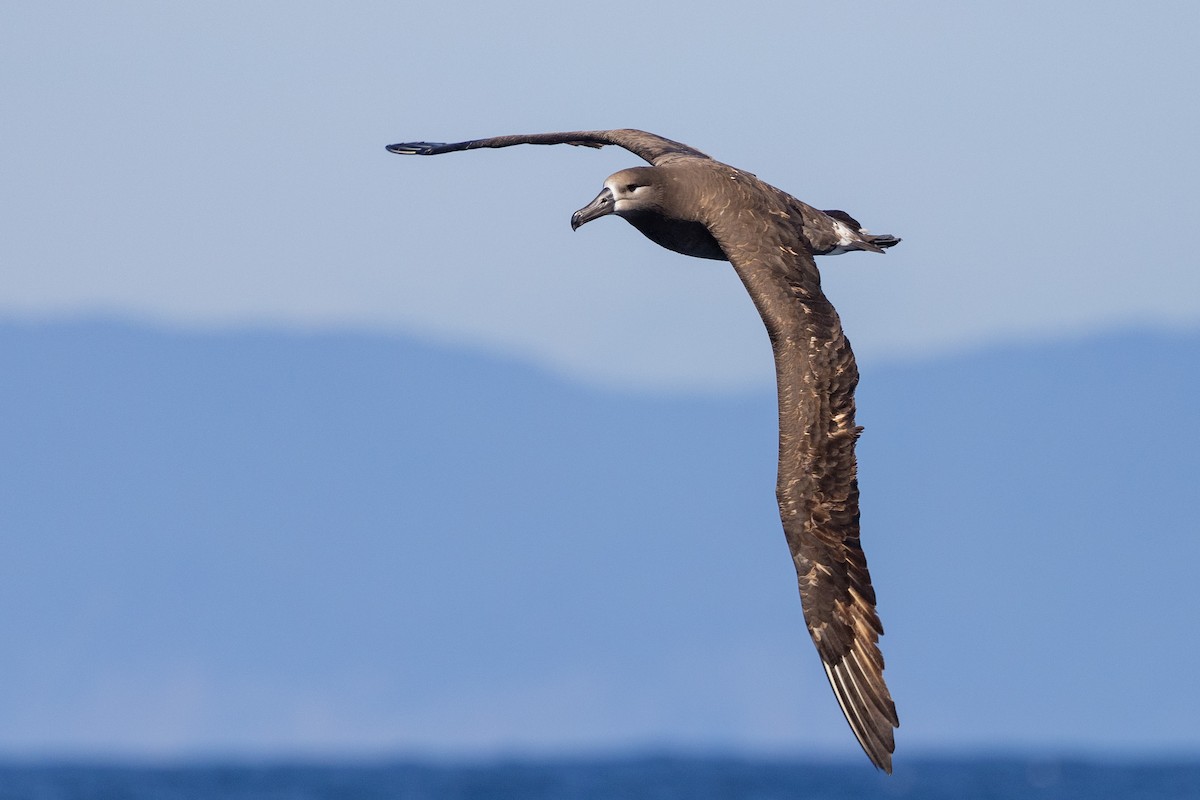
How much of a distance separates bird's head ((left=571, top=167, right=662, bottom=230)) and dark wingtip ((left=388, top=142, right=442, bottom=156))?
3269 millimetres

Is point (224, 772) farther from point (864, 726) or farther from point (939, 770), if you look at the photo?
point (864, 726)

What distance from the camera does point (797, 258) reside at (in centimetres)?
1708

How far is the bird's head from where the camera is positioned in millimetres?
17641

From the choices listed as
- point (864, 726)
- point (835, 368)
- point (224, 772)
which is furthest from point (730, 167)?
point (224, 772)

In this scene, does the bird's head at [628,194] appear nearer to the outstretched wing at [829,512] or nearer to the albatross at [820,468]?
the albatross at [820,468]

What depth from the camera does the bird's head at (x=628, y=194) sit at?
17.6m

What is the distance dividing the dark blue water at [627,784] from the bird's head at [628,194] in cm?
6349

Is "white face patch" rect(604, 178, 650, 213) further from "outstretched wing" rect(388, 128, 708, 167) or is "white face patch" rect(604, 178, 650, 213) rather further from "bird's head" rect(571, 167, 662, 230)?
"outstretched wing" rect(388, 128, 708, 167)

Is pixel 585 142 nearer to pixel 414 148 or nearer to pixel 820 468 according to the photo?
pixel 414 148

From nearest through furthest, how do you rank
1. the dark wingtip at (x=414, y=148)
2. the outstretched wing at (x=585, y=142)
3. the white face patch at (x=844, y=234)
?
the white face patch at (x=844, y=234)
the outstretched wing at (x=585, y=142)
the dark wingtip at (x=414, y=148)

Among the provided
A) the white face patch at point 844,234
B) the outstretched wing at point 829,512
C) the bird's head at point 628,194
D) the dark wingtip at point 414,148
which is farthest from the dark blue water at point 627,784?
the outstretched wing at point 829,512

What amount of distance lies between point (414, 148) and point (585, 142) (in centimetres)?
156

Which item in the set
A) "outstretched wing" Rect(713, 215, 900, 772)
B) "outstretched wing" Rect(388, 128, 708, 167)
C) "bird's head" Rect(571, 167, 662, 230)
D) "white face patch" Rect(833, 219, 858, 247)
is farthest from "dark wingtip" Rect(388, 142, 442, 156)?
"outstretched wing" Rect(713, 215, 900, 772)

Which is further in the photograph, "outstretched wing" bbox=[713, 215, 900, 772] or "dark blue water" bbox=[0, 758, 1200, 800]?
"dark blue water" bbox=[0, 758, 1200, 800]
